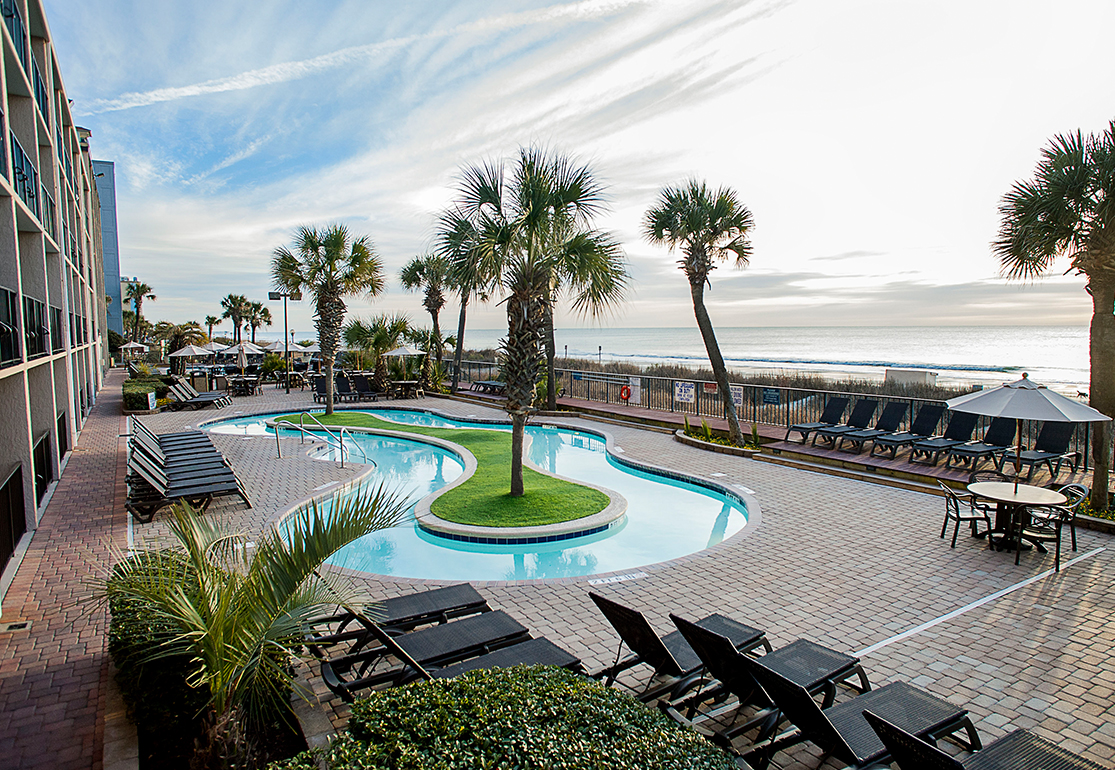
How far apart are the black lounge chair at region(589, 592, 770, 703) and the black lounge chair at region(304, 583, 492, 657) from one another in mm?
1361

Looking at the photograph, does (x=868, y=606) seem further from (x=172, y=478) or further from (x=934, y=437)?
(x=172, y=478)

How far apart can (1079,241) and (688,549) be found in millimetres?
7139

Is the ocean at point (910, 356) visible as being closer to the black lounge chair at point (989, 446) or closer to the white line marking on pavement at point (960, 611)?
the black lounge chair at point (989, 446)

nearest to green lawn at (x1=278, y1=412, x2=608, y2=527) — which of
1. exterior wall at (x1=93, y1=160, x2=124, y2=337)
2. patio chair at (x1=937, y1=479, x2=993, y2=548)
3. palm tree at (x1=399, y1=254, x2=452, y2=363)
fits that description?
patio chair at (x1=937, y1=479, x2=993, y2=548)

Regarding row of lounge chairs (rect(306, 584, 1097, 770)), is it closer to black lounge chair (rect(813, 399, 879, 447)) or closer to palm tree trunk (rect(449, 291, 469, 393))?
black lounge chair (rect(813, 399, 879, 447))

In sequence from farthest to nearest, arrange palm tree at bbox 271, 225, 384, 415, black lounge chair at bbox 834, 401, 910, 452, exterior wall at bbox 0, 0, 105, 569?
palm tree at bbox 271, 225, 384, 415 → black lounge chair at bbox 834, 401, 910, 452 → exterior wall at bbox 0, 0, 105, 569

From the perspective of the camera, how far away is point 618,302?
9.34 m

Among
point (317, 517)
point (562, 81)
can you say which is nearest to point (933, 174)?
point (562, 81)

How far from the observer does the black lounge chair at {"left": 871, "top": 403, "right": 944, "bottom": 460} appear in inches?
452

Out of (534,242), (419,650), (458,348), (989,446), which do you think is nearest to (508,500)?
(534,242)

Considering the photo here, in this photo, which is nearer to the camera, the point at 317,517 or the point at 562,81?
the point at 317,517

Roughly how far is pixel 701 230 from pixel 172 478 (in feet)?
37.5

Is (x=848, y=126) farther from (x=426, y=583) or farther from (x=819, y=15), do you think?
(x=426, y=583)

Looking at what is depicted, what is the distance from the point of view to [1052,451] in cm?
988
